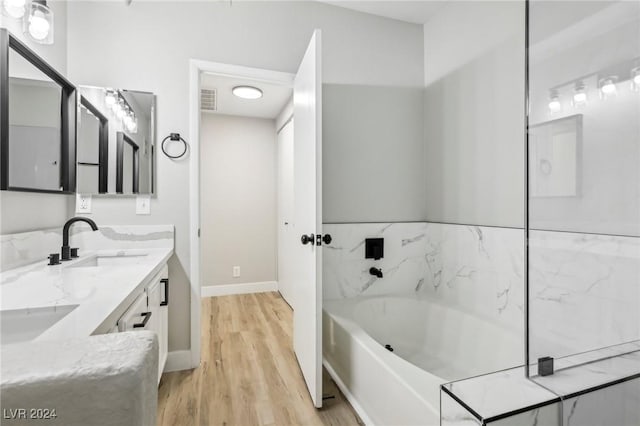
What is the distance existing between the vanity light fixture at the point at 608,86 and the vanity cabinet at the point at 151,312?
4.94 ft

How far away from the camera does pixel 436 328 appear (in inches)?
83.4

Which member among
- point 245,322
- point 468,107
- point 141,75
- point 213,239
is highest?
point 141,75

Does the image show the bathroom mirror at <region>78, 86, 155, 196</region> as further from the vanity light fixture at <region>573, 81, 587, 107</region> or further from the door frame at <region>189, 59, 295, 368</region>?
the vanity light fixture at <region>573, 81, 587, 107</region>

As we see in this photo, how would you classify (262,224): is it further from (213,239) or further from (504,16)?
(504,16)

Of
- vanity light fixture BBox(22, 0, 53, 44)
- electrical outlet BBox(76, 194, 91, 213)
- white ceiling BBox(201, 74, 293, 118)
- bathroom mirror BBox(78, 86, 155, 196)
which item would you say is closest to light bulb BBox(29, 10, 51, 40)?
vanity light fixture BBox(22, 0, 53, 44)

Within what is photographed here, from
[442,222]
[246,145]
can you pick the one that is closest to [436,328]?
[442,222]

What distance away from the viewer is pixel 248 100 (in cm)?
355

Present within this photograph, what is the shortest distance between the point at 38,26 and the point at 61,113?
1.73 ft

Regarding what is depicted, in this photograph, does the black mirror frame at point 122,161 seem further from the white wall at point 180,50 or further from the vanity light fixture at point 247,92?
the vanity light fixture at point 247,92

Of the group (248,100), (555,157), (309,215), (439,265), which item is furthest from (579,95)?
(248,100)

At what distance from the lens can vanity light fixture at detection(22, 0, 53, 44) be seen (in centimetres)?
138

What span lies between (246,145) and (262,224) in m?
1.07

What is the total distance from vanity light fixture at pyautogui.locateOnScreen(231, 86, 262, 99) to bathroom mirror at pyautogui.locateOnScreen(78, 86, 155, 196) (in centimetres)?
A: 128

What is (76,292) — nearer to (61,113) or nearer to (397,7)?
(61,113)
